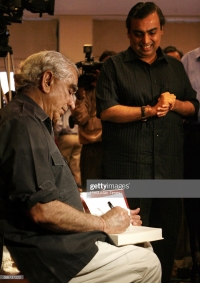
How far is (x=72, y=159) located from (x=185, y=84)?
142 inches

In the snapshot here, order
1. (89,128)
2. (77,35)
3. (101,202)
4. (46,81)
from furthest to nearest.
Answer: (77,35) < (89,128) < (101,202) < (46,81)

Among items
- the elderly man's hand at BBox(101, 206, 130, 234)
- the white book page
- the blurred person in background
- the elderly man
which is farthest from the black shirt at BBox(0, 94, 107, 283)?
the blurred person in background

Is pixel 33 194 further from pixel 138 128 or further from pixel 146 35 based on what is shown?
pixel 146 35

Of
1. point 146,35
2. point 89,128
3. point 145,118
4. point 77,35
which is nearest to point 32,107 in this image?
point 145,118

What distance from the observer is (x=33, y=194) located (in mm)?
1755

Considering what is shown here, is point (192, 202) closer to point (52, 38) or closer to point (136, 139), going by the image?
point (136, 139)

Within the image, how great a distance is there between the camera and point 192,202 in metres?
3.17

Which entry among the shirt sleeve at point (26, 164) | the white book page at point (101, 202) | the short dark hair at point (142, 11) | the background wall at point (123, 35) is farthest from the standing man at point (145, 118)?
the background wall at point (123, 35)

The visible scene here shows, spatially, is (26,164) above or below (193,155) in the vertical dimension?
above

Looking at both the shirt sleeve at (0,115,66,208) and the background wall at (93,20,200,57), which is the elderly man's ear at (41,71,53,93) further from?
the background wall at (93,20,200,57)

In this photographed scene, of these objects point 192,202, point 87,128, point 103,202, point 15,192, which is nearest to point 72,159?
point 87,128

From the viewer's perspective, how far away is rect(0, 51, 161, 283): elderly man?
5.85ft

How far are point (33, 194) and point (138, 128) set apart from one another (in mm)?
1183

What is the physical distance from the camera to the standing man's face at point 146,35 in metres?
2.83
